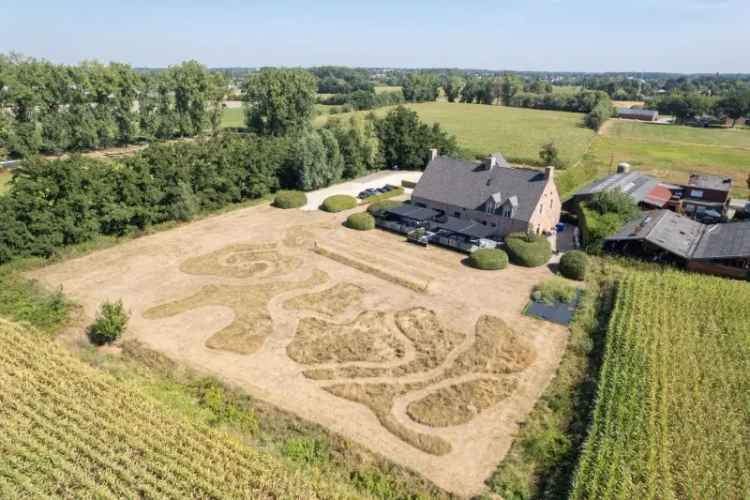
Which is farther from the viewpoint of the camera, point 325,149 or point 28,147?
point 28,147

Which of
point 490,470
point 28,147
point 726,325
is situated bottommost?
point 490,470

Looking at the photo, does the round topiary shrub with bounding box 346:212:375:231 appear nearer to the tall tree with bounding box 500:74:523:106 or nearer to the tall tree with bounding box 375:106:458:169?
the tall tree with bounding box 375:106:458:169

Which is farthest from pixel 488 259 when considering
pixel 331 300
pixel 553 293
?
pixel 331 300

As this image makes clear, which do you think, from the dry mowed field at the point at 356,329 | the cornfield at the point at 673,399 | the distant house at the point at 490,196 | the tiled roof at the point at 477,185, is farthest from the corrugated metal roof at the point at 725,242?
the tiled roof at the point at 477,185

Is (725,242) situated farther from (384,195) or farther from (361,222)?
(384,195)

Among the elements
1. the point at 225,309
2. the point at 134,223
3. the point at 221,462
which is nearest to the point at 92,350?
the point at 225,309

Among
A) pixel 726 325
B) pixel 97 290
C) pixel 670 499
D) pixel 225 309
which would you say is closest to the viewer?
pixel 670 499

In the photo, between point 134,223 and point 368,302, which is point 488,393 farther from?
point 134,223

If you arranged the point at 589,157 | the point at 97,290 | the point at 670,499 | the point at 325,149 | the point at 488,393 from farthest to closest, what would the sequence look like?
the point at 589,157, the point at 325,149, the point at 97,290, the point at 488,393, the point at 670,499
